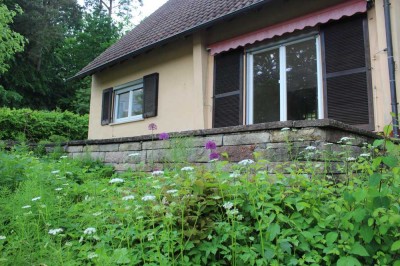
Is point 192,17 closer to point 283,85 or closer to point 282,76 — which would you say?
point 282,76

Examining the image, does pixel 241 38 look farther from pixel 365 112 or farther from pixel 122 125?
pixel 122 125

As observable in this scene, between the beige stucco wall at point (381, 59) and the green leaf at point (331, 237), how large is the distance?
327 centimetres

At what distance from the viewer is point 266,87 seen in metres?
6.16

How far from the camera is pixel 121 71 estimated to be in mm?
9477

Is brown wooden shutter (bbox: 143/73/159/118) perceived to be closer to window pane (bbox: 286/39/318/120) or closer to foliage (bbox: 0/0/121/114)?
window pane (bbox: 286/39/318/120)

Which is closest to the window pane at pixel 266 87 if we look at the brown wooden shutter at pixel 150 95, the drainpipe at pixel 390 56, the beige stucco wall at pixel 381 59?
the beige stucco wall at pixel 381 59

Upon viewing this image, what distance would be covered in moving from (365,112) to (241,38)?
268 cm

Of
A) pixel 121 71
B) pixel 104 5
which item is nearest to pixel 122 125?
pixel 121 71

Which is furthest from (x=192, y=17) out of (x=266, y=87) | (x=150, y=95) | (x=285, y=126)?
(x=285, y=126)

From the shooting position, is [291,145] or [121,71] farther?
[121,71]

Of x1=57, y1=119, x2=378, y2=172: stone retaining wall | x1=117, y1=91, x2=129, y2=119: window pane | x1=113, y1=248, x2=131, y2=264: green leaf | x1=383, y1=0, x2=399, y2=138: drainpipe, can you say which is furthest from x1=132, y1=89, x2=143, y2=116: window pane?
x1=113, y1=248, x2=131, y2=264: green leaf

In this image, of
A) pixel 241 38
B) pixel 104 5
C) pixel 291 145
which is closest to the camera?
pixel 291 145

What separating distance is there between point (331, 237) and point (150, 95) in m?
6.82

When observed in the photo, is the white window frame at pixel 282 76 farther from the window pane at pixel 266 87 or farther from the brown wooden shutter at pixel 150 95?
the brown wooden shutter at pixel 150 95
